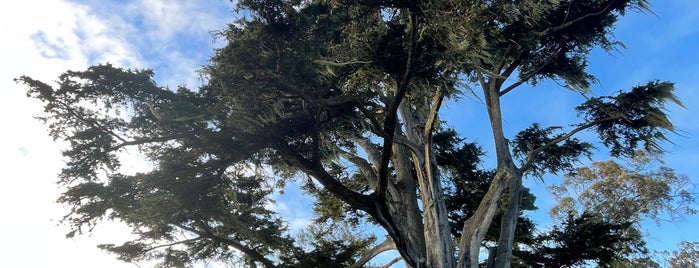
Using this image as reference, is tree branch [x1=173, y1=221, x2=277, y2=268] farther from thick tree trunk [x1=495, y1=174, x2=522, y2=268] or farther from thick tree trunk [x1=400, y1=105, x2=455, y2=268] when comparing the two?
thick tree trunk [x1=495, y1=174, x2=522, y2=268]

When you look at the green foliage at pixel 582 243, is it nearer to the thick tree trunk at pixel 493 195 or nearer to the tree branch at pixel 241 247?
the thick tree trunk at pixel 493 195

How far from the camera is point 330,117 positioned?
929 cm

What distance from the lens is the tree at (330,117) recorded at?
7.59 metres

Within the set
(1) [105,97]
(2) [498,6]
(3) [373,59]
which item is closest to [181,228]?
(1) [105,97]

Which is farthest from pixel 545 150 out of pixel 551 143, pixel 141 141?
pixel 141 141

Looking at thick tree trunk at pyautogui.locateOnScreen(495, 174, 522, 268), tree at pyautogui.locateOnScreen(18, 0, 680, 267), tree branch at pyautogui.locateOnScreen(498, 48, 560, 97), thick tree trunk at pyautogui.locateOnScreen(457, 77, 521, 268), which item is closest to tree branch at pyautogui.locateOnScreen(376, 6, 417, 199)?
tree at pyautogui.locateOnScreen(18, 0, 680, 267)

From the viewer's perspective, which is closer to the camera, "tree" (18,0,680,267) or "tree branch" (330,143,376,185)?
"tree" (18,0,680,267)

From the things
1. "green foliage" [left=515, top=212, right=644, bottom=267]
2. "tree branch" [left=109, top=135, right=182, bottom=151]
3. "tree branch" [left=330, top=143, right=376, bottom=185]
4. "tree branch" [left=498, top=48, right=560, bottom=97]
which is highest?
"tree branch" [left=498, top=48, right=560, bottom=97]

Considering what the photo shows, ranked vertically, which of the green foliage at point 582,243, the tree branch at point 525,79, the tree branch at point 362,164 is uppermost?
the tree branch at point 525,79

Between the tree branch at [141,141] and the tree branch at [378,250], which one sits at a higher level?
the tree branch at [141,141]

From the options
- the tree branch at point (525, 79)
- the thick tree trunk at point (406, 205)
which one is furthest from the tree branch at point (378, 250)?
the tree branch at point (525, 79)

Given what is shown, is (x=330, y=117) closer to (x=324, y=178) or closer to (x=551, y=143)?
(x=324, y=178)

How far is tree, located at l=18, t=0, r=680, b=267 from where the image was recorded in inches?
299

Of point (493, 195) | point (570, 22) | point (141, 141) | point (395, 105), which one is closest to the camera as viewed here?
point (395, 105)
